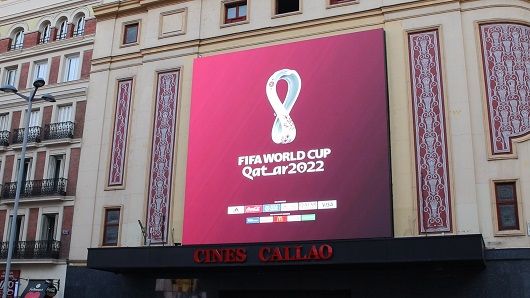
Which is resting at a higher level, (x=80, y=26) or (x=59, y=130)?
(x=80, y=26)

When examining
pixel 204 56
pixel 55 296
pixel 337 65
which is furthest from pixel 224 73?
pixel 55 296

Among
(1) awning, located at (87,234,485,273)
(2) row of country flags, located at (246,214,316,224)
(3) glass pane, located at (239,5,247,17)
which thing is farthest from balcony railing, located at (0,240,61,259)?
(3) glass pane, located at (239,5,247,17)

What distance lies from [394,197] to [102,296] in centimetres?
1249

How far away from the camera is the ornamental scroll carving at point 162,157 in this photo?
2408cm

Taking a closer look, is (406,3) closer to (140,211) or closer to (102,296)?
(140,211)

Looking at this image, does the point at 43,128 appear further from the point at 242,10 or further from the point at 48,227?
the point at 242,10

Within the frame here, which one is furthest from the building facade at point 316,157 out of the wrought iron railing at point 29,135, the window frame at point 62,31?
the window frame at point 62,31

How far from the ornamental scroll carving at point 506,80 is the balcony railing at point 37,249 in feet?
60.8

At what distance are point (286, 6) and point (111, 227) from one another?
12.0 meters

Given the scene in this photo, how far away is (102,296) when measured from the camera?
24297 mm

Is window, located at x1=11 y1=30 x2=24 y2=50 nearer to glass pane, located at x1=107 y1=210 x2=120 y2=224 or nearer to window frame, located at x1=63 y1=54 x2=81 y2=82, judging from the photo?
window frame, located at x1=63 y1=54 x2=81 y2=82

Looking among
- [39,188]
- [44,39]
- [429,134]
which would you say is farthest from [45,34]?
[429,134]

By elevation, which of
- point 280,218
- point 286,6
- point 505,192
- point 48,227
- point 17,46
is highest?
point 17,46

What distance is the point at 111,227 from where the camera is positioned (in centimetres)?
2528
